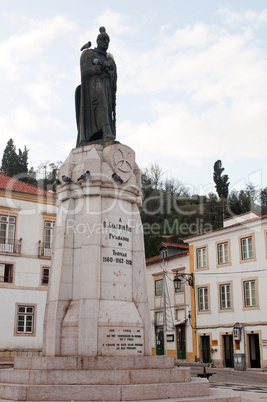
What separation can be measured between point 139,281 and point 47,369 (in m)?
2.55

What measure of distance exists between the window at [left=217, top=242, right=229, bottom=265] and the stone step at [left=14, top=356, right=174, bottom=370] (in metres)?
21.9

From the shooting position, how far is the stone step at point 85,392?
7016mm

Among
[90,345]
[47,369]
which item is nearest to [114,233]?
[90,345]

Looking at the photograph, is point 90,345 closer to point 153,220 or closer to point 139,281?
point 139,281

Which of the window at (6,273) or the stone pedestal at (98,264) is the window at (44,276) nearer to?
the window at (6,273)

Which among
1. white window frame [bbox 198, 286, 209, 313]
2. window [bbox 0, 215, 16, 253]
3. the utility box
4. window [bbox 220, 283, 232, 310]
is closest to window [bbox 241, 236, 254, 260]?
window [bbox 220, 283, 232, 310]

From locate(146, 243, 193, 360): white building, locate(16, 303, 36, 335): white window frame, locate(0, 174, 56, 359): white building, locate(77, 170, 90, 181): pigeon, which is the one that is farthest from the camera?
locate(146, 243, 193, 360): white building

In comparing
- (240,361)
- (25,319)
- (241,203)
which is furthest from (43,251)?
(241,203)

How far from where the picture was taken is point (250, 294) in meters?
27.1

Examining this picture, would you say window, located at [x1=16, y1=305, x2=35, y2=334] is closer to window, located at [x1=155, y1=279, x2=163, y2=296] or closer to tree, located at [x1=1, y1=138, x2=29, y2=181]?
window, located at [x1=155, y1=279, x2=163, y2=296]

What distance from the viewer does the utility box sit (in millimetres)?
25691

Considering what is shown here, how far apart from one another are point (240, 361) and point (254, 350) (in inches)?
42.9

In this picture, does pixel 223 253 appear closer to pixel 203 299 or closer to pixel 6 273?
pixel 203 299

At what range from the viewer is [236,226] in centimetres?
2842
